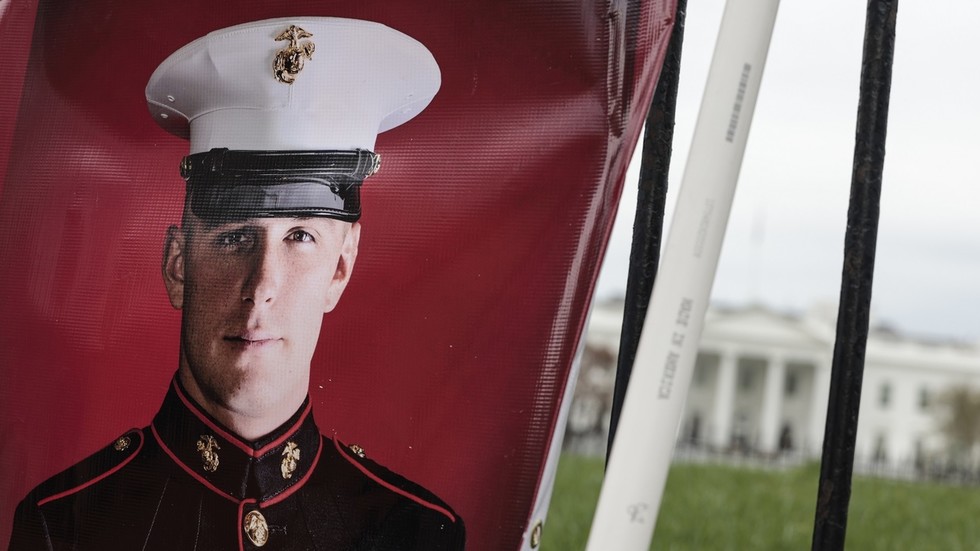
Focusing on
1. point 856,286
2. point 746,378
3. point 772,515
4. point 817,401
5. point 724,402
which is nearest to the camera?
point 856,286

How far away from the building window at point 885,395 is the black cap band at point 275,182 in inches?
1118

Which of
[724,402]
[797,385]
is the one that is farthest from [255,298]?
[797,385]

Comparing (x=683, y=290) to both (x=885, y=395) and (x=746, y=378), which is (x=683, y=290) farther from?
(x=885, y=395)

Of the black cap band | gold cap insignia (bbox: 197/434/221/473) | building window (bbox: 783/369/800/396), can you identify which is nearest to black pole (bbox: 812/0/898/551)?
the black cap band

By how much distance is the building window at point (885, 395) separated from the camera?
27078 mm

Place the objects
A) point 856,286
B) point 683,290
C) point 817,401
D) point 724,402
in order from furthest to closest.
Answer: point 817,401
point 724,402
point 856,286
point 683,290

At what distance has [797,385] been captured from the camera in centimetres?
2717

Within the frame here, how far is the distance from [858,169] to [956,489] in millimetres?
5377

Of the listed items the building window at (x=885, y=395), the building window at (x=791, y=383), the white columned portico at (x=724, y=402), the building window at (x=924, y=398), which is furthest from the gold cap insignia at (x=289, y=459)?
the building window at (x=885, y=395)

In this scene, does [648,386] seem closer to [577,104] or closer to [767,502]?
[577,104]

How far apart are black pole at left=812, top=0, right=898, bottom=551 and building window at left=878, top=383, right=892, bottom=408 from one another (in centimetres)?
2828

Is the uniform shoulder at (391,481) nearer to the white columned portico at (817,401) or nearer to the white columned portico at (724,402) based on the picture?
the white columned portico at (817,401)

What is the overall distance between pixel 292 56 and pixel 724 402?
26862 mm

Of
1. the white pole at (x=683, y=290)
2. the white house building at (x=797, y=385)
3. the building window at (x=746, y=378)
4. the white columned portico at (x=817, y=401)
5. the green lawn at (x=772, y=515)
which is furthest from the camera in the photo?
the building window at (x=746, y=378)
